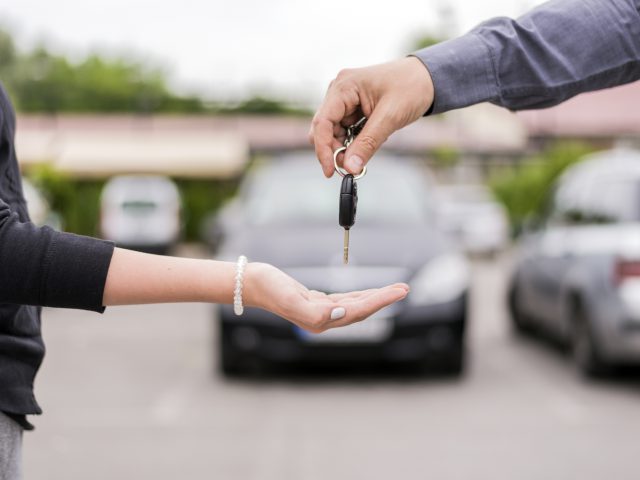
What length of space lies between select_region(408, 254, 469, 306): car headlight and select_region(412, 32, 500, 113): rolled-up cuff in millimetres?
5134

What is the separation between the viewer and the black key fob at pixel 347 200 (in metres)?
2.09

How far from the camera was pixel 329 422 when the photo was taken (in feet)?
20.6

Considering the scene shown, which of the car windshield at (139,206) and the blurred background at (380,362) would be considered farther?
the car windshield at (139,206)

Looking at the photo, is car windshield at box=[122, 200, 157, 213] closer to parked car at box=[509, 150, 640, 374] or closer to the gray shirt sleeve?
parked car at box=[509, 150, 640, 374]

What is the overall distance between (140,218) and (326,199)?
15.6 metres

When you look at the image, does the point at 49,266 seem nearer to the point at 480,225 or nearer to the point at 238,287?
the point at 238,287

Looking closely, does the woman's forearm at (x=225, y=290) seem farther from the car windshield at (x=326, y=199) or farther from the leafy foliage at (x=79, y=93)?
the leafy foliage at (x=79, y=93)

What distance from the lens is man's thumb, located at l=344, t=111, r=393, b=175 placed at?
203cm

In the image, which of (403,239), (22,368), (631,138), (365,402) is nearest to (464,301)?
(403,239)

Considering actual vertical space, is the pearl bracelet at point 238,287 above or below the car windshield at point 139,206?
above

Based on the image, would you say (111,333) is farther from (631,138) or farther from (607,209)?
(631,138)

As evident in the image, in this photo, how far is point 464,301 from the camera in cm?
746

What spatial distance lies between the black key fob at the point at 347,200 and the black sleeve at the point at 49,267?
0.55 meters

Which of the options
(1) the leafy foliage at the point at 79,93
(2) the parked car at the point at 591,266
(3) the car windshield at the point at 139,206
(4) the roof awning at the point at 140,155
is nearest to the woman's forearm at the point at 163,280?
(2) the parked car at the point at 591,266
